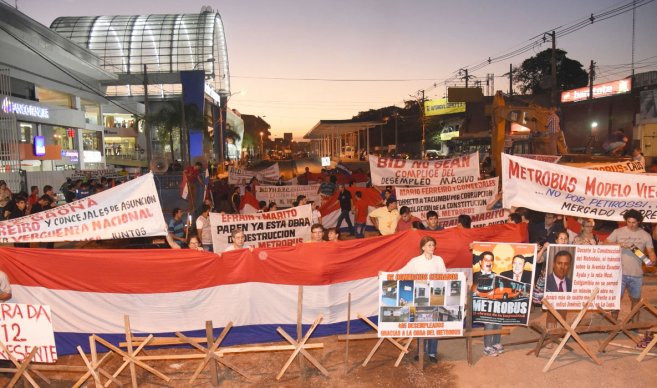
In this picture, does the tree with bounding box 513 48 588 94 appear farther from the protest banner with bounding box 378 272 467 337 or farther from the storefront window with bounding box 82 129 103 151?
the protest banner with bounding box 378 272 467 337

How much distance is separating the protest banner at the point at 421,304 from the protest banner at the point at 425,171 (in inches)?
221

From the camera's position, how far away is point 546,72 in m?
79.8

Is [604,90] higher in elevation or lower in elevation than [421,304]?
higher

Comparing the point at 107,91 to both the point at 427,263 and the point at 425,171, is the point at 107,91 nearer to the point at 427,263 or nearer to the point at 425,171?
the point at 425,171

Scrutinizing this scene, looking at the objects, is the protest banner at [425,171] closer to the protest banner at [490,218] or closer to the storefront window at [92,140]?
the protest banner at [490,218]

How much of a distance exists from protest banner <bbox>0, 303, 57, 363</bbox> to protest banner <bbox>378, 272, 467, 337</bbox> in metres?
4.02

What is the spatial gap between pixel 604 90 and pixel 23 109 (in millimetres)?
43786

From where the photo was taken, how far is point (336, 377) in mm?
6473

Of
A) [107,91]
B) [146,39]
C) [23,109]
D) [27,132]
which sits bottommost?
[27,132]

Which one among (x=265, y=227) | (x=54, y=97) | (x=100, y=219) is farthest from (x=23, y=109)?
(x=100, y=219)

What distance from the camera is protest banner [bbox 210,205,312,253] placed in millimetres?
9297

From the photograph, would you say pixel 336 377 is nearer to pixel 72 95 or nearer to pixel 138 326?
pixel 138 326

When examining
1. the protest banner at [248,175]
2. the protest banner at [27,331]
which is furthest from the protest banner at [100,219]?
the protest banner at [248,175]

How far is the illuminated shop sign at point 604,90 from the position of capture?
39.0m
